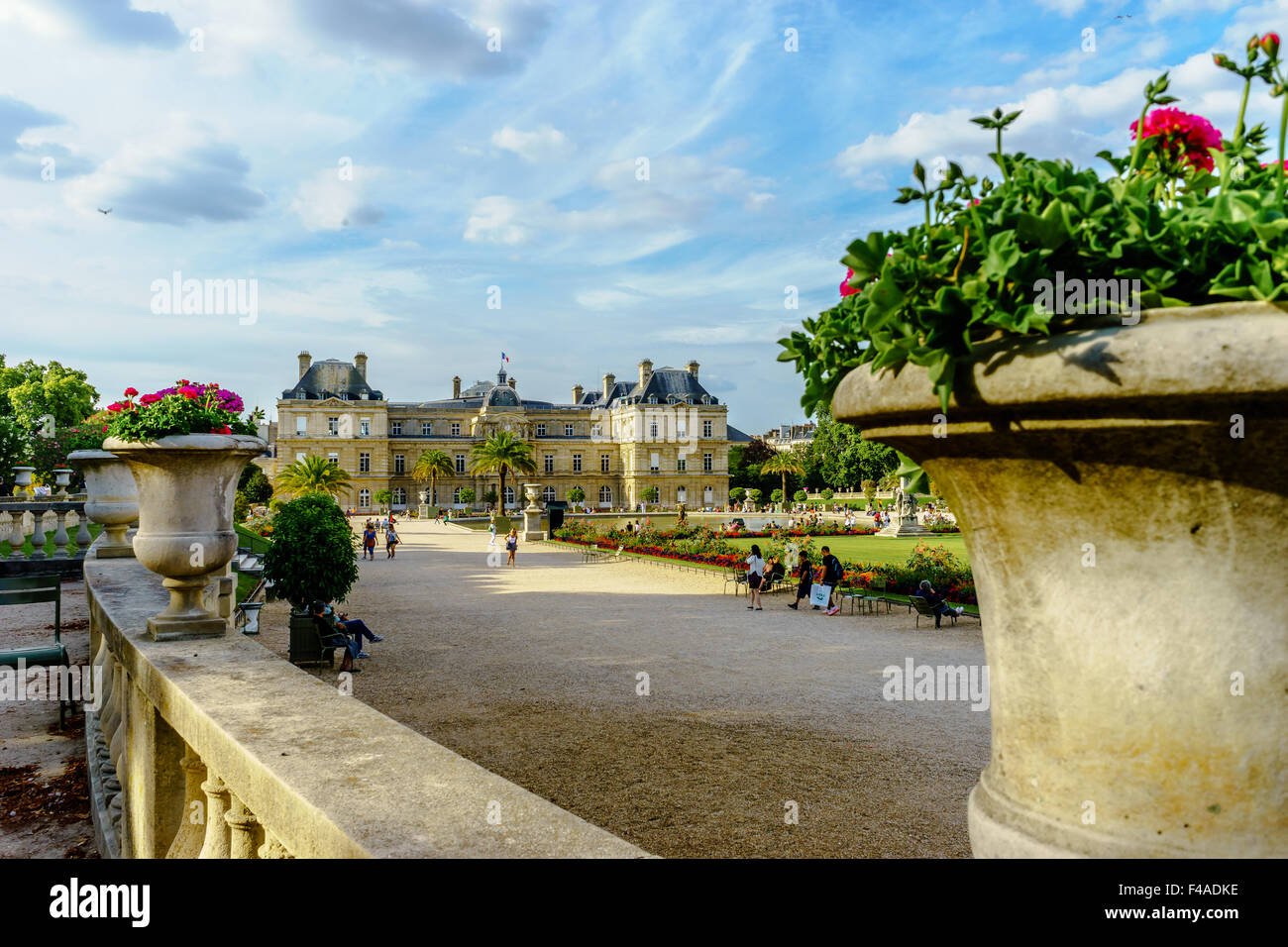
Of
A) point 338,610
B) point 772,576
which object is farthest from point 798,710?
point 338,610

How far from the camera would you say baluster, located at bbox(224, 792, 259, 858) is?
2412 millimetres

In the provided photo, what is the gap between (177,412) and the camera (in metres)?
4.59

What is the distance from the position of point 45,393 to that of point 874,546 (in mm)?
51102

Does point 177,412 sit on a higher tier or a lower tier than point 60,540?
higher

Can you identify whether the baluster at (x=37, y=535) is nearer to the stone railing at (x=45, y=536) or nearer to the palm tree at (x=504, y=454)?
the stone railing at (x=45, y=536)

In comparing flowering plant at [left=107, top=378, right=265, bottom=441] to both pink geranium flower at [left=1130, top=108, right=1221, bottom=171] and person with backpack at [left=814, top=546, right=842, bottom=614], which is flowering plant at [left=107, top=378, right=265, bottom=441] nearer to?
pink geranium flower at [left=1130, top=108, right=1221, bottom=171]

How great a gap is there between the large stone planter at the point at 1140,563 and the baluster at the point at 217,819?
7.02 feet

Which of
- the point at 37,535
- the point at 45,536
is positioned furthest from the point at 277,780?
the point at 37,535

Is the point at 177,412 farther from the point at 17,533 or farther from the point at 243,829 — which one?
the point at 17,533

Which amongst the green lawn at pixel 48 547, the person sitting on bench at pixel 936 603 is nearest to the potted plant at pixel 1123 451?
the person sitting on bench at pixel 936 603

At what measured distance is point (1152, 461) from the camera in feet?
4.57

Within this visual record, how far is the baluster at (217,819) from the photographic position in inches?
101

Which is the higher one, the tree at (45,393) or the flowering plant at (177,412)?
the tree at (45,393)
